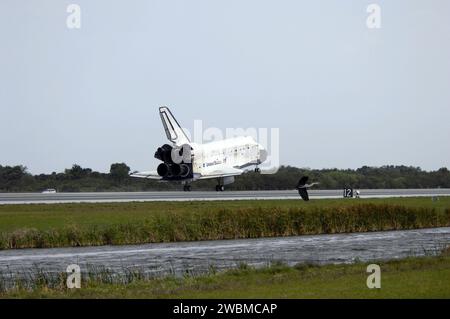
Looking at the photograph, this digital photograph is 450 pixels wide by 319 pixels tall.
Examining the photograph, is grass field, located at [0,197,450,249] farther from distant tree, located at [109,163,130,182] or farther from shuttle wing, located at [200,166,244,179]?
distant tree, located at [109,163,130,182]

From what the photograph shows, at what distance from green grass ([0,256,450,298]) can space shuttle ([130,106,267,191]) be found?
48.8 meters

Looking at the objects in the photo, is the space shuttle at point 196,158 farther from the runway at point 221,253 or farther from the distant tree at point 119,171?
the runway at point 221,253

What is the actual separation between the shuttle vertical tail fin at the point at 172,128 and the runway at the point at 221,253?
3883cm

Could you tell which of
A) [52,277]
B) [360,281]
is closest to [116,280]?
[52,277]

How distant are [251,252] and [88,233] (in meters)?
7.78

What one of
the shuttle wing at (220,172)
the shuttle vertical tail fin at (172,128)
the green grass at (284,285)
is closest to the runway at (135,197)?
the shuttle wing at (220,172)

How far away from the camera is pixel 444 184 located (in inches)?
4139

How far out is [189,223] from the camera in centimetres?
3672

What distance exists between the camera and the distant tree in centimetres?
10288

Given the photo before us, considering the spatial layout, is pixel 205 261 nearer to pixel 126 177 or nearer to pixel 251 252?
pixel 251 252

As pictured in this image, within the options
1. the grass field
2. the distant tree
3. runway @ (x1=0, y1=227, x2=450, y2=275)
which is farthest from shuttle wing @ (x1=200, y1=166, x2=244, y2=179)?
runway @ (x1=0, y1=227, x2=450, y2=275)

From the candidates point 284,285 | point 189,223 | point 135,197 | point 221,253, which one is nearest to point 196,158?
point 135,197

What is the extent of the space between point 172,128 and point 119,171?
31580mm

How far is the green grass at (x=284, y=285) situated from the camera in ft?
57.5
